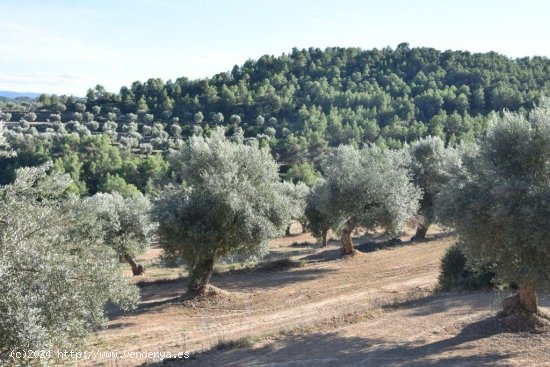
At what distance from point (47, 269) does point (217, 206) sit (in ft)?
46.6

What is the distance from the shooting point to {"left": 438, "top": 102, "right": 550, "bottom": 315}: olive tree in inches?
540

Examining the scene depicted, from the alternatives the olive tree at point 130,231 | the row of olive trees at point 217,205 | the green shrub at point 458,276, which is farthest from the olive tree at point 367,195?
the olive tree at point 130,231

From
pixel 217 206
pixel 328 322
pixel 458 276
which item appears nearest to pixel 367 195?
pixel 458 276

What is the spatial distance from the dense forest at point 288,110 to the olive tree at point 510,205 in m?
70.6

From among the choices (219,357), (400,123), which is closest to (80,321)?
(219,357)

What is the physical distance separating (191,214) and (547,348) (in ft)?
57.1

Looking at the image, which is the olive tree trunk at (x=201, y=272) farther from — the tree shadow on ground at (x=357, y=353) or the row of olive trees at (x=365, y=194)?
the row of olive trees at (x=365, y=194)

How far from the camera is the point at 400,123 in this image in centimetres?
11744

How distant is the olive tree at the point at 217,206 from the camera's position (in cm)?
2473

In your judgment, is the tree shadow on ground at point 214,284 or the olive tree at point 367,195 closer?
the tree shadow on ground at point 214,284

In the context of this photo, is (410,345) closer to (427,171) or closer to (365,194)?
(365,194)

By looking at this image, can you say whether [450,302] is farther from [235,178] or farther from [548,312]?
[235,178]

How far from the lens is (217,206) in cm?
2469

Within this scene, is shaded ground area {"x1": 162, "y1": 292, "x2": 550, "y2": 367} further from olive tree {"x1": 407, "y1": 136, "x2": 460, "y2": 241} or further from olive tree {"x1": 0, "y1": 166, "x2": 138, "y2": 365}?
olive tree {"x1": 407, "y1": 136, "x2": 460, "y2": 241}
